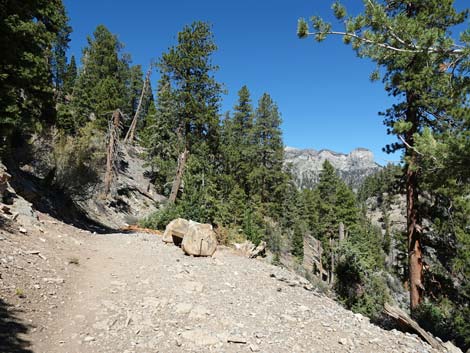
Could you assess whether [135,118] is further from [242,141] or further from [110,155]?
[110,155]

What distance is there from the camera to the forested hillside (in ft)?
16.9

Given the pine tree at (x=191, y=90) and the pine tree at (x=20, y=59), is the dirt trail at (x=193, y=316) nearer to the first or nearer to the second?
the pine tree at (x=20, y=59)

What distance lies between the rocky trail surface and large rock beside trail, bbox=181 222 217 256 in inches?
45.1

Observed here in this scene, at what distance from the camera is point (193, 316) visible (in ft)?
18.1

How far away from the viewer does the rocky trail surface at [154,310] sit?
15.0 feet

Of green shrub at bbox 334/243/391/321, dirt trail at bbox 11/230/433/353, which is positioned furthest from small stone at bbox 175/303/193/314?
green shrub at bbox 334/243/391/321

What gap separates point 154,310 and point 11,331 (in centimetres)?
216

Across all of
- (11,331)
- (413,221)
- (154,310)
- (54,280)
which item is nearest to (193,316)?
(154,310)

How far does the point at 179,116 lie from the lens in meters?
18.0

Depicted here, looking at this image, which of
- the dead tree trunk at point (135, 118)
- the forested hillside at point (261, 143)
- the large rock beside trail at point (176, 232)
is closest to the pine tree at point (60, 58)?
the forested hillside at point (261, 143)

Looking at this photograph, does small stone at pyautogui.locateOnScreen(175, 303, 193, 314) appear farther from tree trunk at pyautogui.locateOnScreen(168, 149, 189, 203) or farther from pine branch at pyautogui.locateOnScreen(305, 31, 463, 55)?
tree trunk at pyautogui.locateOnScreen(168, 149, 189, 203)

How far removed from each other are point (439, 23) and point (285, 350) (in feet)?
30.7

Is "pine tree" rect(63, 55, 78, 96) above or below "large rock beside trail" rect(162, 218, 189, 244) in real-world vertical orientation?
above

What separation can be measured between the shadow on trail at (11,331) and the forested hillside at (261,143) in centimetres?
612
